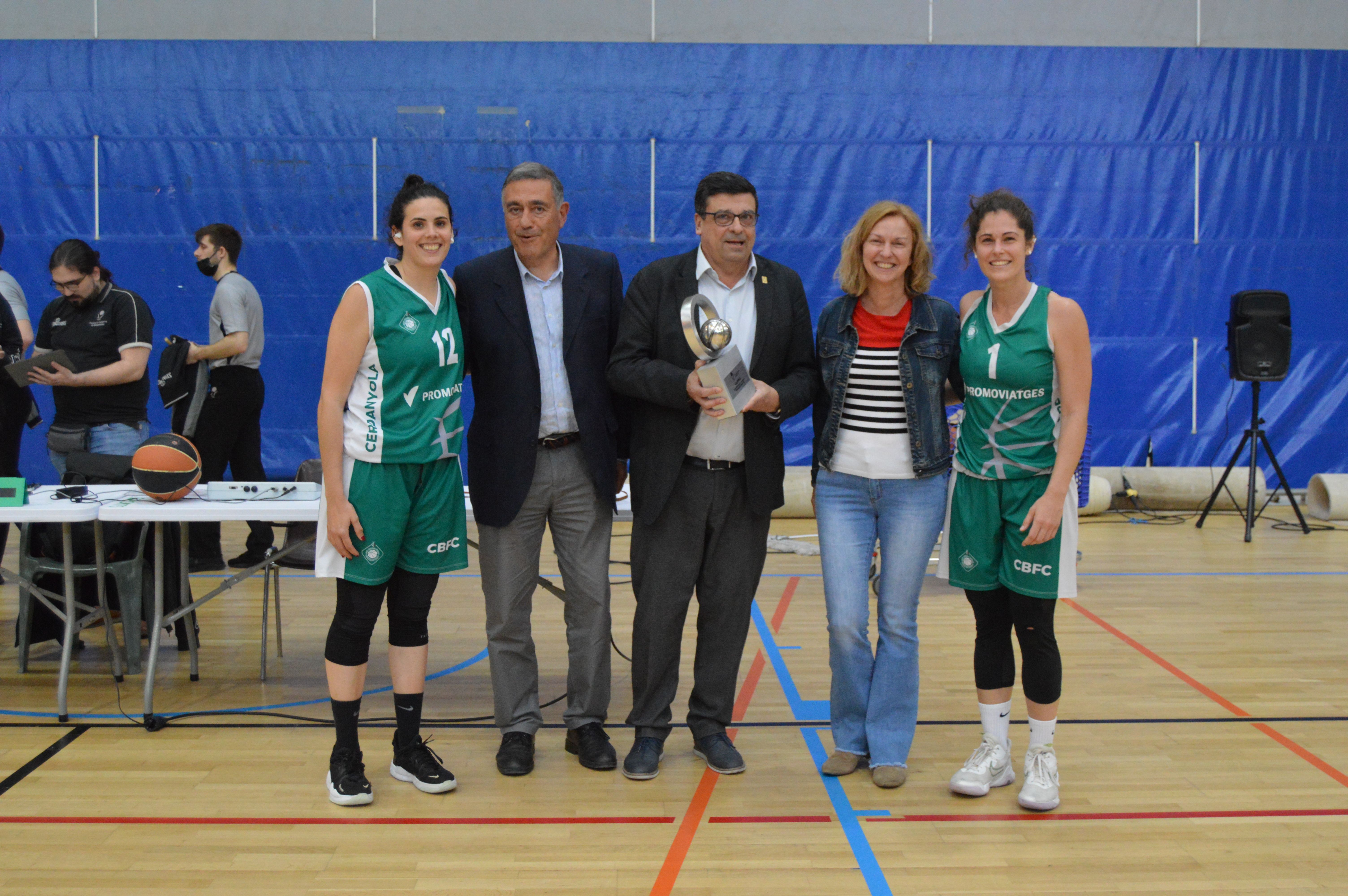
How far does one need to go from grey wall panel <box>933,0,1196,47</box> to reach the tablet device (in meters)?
6.62

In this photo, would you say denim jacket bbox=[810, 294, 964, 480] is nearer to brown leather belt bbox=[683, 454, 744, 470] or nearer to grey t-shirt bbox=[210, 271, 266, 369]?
brown leather belt bbox=[683, 454, 744, 470]

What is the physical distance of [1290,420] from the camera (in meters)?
8.43

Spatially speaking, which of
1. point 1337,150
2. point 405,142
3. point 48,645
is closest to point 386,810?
point 48,645

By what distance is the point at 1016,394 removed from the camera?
2.69 meters

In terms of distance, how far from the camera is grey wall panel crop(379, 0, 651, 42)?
8.18 metres

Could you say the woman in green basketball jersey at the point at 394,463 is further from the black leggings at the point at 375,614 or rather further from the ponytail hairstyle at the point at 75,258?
the ponytail hairstyle at the point at 75,258

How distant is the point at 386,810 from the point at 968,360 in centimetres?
185

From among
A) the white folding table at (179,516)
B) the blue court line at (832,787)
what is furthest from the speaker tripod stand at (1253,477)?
the white folding table at (179,516)

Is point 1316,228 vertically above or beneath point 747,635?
above

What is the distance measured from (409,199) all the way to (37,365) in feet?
7.12

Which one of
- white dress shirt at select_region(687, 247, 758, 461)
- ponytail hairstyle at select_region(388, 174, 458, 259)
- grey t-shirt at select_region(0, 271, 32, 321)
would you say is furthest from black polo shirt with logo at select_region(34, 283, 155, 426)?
white dress shirt at select_region(687, 247, 758, 461)

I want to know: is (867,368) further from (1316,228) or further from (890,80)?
(1316,228)

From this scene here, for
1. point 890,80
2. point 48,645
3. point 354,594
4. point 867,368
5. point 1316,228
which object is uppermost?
point 890,80

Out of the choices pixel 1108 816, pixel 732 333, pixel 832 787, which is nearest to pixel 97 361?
pixel 732 333
